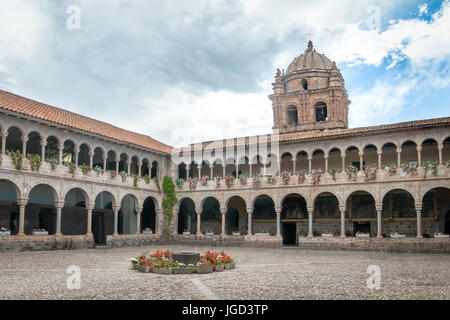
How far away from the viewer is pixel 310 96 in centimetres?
3503

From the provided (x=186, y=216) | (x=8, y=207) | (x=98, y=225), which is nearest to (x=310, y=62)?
(x=186, y=216)

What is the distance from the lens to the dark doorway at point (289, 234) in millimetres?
29922

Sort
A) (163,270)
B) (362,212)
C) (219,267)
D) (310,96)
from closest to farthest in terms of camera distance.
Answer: (163,270), (219,267), (362,212), (310,96)

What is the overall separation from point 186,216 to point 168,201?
367cm

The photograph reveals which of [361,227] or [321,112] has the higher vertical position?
[321,112]

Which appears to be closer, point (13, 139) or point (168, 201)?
point (13, 139)

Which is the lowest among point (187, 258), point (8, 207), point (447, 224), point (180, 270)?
point (180, 270)

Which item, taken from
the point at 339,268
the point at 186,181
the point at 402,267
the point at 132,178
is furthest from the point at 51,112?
the point at 402,267

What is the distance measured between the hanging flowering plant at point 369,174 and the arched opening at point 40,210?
1803cm

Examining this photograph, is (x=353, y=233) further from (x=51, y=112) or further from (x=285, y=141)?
(x=51, y=112)

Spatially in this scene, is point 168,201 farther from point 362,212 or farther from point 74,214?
point 362,212

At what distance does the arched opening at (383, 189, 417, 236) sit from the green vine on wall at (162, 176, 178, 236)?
47.1ft

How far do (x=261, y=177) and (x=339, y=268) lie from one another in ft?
44.9

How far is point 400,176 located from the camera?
23766 millimetres
